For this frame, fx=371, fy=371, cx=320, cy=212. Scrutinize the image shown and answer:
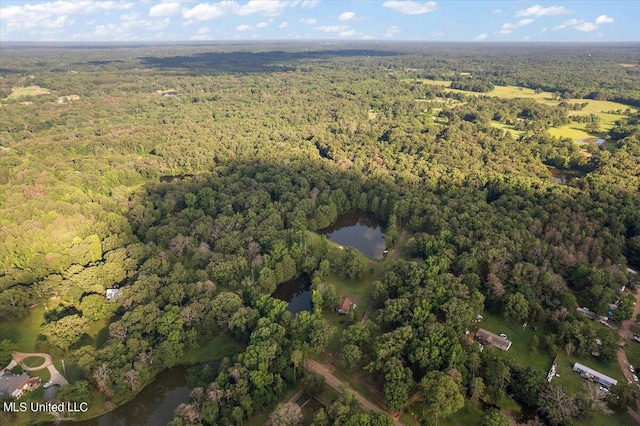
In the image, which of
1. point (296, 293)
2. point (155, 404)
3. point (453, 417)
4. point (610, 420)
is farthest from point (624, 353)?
point (155, 404)

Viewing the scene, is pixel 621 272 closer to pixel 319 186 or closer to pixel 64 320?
pixel 319 186

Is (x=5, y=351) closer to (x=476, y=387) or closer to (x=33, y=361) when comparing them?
(x=33, y=361)

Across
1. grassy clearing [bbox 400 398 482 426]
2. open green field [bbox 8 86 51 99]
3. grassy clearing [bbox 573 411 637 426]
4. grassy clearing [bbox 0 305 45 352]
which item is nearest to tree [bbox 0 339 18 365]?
grassy clearing [bbox 0 305 45 352]

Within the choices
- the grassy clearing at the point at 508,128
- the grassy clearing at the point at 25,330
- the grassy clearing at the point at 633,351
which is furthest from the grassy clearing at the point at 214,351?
the grassy clearing at the point at 508,128

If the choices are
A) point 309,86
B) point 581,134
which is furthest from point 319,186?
point 309,86

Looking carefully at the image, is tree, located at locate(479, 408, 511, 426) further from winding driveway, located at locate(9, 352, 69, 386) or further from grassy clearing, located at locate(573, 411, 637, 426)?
winding driveway, located at locate(9, 352, 69, 386)

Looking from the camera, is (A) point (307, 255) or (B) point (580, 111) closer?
(A) point (307, 255)
